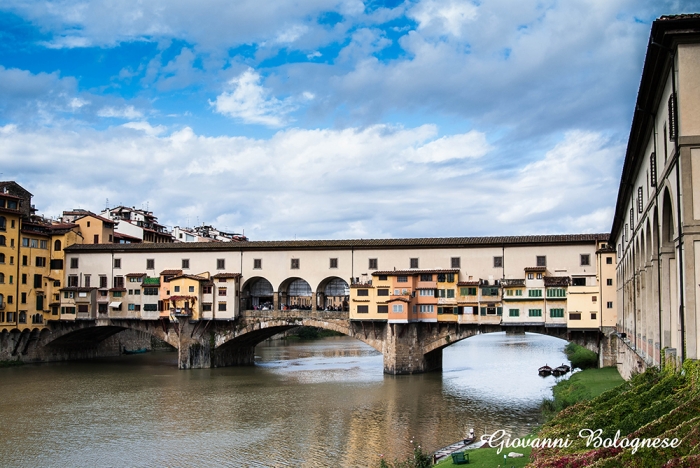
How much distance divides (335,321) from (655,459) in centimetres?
3719

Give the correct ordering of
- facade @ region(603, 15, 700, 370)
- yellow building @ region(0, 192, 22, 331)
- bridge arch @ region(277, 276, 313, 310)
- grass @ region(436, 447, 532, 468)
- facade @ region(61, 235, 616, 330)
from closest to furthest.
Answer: facade @ region(603, 15, 700, 370), grass @ region(436, 447, 532, 468), facade @ region(61, 235, 616, 330), yellow building @ region(0, 192, 22, 331), bridge arch @ region(277, 276, 313, 310)

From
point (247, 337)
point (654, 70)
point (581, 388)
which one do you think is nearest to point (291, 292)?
point (247, 337)

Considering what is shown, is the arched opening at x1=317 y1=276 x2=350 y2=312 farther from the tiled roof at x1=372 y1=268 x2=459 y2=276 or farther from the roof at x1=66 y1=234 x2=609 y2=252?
the tiled roof at x1=372 y1=268 x2=459 y2=276

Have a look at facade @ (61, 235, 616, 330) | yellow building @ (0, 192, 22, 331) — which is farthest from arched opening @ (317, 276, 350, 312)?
yellow building @ (0, 192, 22, 331)

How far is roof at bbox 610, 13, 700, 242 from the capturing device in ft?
43.1

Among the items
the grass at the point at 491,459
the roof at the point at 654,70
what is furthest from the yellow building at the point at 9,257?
the roof at the point at 654,70

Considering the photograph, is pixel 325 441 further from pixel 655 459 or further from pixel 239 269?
pixel 239 269

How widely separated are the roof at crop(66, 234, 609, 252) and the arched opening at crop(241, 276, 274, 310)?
343 cm

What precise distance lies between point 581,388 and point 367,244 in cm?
2012

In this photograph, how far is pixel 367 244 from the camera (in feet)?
155

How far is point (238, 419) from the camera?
30.5 m

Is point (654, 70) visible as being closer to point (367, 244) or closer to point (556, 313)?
point (556, 313)

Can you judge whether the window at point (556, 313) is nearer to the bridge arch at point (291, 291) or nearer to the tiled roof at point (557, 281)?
the tiled roof at point (557, 281)

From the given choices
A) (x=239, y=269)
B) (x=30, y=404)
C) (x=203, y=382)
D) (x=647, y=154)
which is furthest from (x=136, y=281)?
(x=647, y=154)
